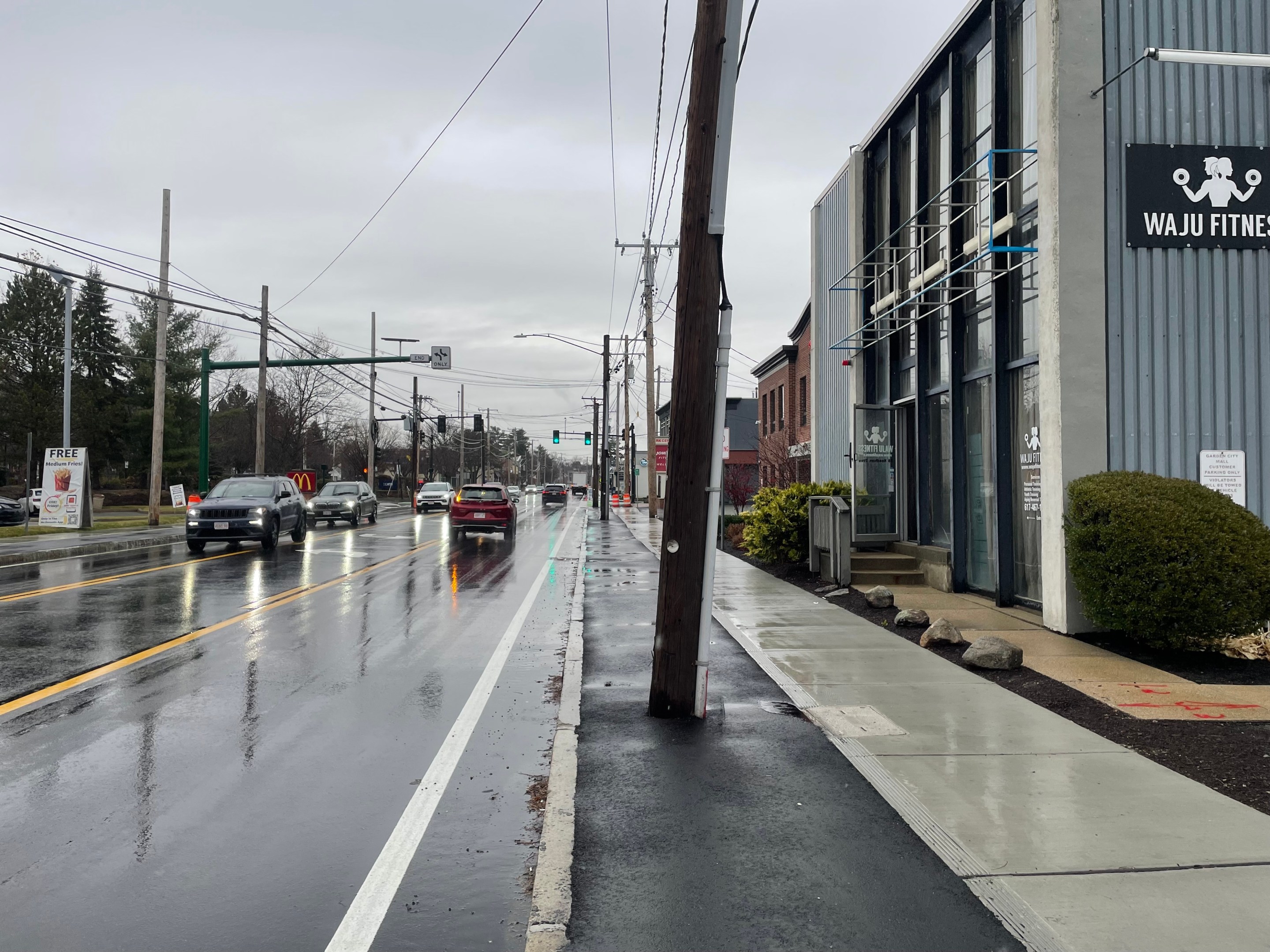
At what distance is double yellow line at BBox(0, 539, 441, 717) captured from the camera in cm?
755

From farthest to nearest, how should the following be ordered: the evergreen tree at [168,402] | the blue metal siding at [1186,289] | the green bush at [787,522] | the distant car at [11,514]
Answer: the evergreen tree at [168,402]
the distant car at [11,514]
the green bush at [787,522]
the blue metal siding at [1186,289]

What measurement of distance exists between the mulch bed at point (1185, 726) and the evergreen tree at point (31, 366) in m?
63.6

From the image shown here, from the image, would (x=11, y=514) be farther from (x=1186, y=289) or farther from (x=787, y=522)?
(x=1186, y=289)

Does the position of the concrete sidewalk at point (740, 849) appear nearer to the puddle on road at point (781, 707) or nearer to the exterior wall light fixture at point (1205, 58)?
the puddle on road at point (781, 707)

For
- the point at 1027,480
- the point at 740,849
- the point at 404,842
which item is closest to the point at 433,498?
the point at 1027,480

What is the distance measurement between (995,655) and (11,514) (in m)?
44.7

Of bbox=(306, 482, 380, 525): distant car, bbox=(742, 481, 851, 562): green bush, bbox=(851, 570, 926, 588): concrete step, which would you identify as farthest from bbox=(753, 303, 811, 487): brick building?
bbox=(306, 482, 380, 525): distant car

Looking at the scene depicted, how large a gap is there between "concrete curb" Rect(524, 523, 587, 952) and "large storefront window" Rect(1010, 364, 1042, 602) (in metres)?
6.46

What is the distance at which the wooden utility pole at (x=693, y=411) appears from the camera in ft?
23.1

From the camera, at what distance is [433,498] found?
173ft

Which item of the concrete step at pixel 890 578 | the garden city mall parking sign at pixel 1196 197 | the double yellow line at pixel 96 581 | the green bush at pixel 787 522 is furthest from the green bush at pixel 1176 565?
the double yellow line at pixel 96 581

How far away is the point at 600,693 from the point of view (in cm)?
795

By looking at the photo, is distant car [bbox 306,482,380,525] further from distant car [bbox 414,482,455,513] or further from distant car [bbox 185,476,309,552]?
distant car [bbox 414,482,455,513]

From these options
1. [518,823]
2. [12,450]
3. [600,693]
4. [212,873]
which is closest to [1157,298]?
[600,693]
